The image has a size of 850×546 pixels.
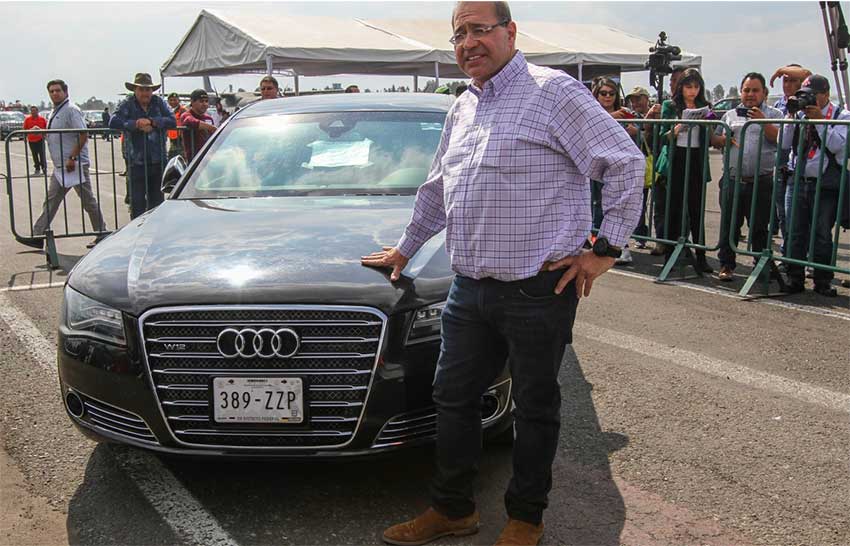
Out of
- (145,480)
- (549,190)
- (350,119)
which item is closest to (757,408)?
(549,190)

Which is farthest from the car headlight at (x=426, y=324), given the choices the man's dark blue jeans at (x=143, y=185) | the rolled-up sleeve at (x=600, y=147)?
the man's dark blue jeans at (x=143, y=185)

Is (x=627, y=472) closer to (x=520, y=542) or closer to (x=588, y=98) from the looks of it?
(x=520, y=542)

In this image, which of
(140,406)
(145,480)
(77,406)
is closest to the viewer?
(140,406)

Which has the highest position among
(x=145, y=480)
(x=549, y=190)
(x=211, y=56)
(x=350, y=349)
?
(x=211, y=56)

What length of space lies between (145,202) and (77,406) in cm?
650

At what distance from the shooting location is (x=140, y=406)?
316 cm

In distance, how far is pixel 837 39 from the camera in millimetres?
11047

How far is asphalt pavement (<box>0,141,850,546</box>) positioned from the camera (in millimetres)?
3184

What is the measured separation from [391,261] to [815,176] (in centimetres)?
500

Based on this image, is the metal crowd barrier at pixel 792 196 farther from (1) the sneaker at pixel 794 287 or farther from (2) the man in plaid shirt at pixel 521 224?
(2) the man in plaid shirt at pixel 521 224

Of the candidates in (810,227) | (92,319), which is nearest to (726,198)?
(810,227)

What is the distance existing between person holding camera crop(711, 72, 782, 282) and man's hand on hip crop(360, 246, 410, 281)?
16.0 ft

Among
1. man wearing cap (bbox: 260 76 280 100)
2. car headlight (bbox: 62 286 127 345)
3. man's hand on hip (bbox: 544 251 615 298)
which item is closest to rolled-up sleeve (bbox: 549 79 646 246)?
man's hand on hip (bbox: 544 251 615 298)

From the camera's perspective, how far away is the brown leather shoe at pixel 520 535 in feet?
9.66
